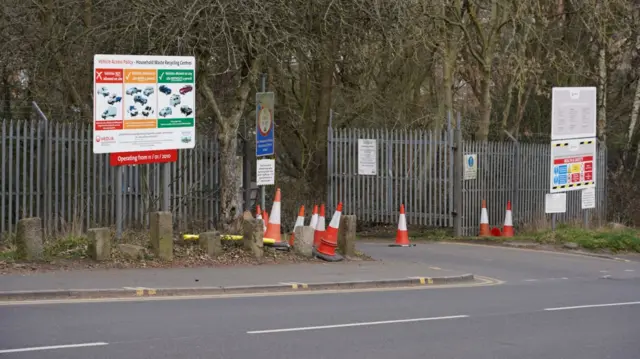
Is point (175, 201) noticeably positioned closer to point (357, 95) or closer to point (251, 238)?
point (251, 238)

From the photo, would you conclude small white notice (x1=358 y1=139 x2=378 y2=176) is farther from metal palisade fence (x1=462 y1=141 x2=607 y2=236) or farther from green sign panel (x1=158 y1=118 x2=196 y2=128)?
green sign panel (x1=158 y1=118 x2=196 y2=128)

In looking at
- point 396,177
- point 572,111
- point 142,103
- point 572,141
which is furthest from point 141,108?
point 572,141

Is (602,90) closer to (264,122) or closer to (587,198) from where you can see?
(587,198)

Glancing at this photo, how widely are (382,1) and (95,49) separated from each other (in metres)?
6.00

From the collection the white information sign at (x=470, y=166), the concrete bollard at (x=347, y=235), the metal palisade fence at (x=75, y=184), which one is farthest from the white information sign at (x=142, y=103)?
the white information sign at (x=470, y=166)

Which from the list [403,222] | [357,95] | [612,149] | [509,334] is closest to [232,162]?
[403,222]

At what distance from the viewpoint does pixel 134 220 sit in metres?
19.4

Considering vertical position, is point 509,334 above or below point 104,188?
below

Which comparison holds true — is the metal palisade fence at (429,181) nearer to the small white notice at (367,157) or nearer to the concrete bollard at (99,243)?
the small white notice at (367,157)

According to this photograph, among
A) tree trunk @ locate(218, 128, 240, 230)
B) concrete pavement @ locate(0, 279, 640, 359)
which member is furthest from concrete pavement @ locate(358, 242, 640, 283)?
concrete pavement @ locate(0, 279, 640, 359)

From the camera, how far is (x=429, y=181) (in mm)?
22812

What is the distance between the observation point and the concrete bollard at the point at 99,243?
13.8 m

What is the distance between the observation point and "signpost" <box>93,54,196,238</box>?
14766 millimetres

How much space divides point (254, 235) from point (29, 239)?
3606 millimetres
